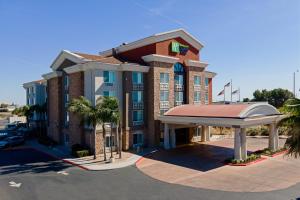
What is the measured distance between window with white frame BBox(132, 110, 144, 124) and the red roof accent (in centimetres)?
365

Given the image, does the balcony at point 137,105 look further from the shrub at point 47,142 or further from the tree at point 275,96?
the tree at point 275,96

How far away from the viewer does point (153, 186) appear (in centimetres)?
2147

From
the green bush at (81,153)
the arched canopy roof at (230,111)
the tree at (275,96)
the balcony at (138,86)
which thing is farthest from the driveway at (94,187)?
the tree at (275,96)

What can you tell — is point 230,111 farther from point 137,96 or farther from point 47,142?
point 47,142

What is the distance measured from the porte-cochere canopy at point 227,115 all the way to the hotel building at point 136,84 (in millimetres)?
3513

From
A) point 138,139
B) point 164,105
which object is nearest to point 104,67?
point 164,105

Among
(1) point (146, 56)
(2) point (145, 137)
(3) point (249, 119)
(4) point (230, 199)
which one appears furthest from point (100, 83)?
(4) point (230, 199)

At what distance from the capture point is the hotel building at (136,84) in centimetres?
3478

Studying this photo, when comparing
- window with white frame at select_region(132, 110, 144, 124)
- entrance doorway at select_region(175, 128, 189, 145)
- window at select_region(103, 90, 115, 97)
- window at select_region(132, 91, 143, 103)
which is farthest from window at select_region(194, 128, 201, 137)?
window at select_region(103, 90, 115, 97)

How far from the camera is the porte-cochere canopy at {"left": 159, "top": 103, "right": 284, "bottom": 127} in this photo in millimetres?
28531

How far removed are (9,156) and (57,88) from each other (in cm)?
1308

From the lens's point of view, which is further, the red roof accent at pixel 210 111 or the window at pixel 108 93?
the window at pixel 108 93

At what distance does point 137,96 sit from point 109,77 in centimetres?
509

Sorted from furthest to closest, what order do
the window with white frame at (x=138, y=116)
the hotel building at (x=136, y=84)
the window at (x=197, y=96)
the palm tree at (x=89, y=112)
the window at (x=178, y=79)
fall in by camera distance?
the window at (x=197, y=96) < the window at (x=178, y=79) < the window with white frame at (x=138, y=116) < the hotel building at (x=136, y=84) < the palm tree at (x=89, y=112)
